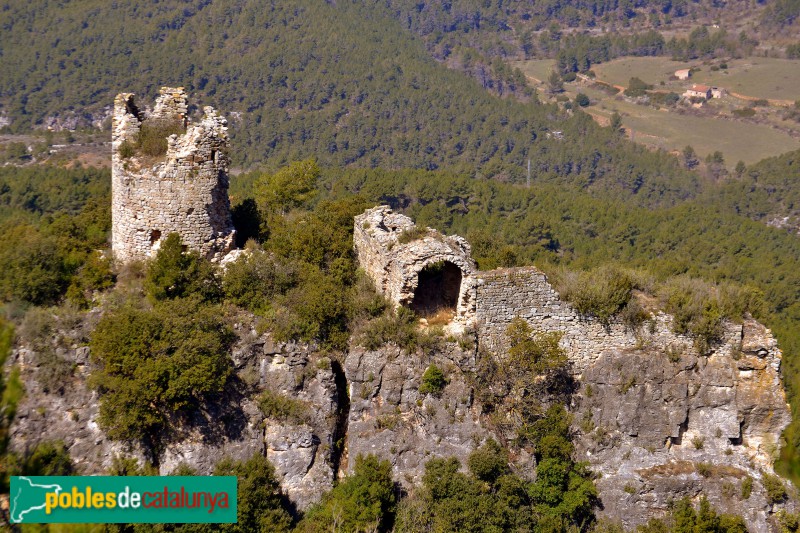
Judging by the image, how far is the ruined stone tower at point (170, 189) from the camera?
15.6 m

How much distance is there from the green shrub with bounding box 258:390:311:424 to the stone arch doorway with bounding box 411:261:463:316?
2.87 m

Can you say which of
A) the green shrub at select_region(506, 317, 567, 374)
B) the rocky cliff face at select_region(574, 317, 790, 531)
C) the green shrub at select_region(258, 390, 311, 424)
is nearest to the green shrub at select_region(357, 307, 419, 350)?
the green shrub at select_region(258, 390, 311, 424)

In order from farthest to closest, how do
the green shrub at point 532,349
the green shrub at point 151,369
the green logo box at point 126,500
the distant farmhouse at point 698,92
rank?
the distant farmhouse at point 698,92, the green shrub at point 532,349, the green shrub at point 151,369, the green logo box at point 126,500

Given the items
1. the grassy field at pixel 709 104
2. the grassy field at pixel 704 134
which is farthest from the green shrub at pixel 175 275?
the grassy field at pixel 709 104

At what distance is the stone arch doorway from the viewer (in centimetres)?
1594

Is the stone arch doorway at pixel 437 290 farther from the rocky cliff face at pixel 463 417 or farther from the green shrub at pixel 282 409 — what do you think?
the green shrub at pixel 282 409

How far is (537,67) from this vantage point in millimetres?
118375

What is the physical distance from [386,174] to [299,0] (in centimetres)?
4813

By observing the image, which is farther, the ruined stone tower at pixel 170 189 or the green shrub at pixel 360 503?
the ruined stone tower at pixel 170 189

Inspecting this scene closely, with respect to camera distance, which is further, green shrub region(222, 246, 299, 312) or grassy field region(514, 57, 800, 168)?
grassy field region(514, 57, 800, 168)

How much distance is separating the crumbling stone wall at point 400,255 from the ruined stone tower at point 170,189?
2.78m

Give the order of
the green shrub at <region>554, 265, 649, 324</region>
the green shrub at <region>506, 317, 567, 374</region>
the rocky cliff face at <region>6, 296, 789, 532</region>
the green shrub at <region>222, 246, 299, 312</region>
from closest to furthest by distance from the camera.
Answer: the rocky cliff face at <region>6, 296, 789, 532</region>
the green shrub at <region>506, 317, 567, 374</region>
the green shrub at <region>554, 265, 649, 324</region>
the green shrub at <region>222, 246, 299, 312</region>

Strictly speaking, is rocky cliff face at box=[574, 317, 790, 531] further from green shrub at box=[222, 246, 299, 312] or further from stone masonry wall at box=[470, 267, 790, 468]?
green shrub at box=[222, 246, 299, 312]

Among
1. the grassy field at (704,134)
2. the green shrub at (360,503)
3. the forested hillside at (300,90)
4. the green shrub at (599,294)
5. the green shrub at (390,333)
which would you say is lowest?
the grassy field at (704,134)
